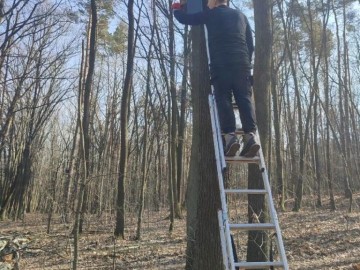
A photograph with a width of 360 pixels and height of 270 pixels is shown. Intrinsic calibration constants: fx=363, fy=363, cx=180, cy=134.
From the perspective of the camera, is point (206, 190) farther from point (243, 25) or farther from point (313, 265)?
point (313, 265)

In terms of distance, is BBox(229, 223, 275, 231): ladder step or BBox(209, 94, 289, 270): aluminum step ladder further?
BBox(229, 223, 275, 231): ladder step

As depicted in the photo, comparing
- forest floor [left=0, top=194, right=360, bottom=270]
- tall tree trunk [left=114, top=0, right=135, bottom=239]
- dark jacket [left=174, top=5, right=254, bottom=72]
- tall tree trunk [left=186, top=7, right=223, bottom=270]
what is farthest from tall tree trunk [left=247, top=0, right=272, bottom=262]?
tall tree trunk [left=114, top=0, right=135, bottom=239]

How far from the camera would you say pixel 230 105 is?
4.16m

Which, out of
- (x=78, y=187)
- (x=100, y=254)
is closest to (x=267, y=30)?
(x=78, y=187)

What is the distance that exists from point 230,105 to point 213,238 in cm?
171

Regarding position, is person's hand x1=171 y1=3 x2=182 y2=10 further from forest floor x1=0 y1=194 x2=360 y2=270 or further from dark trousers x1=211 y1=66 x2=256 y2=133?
forest floor x1=0 y1=194 x2=360 y2=270

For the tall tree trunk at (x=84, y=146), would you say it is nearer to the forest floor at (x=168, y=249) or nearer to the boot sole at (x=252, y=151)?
the forest floor at (x=168, y=249)

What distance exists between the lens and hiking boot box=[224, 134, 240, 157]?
3.86 metres

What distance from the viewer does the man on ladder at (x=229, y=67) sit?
4.09m

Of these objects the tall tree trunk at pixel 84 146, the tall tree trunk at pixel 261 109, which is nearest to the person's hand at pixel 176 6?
the tall tree trunk at pixel 261 109

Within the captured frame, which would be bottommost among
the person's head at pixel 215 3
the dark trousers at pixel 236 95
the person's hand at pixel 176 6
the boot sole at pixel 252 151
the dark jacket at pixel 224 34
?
the boot sole at pixel 252 151

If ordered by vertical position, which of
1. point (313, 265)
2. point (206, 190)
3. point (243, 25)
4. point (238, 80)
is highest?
point (243, 25)

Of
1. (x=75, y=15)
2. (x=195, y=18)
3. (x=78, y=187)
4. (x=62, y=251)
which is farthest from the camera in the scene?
(x=75, y=15)

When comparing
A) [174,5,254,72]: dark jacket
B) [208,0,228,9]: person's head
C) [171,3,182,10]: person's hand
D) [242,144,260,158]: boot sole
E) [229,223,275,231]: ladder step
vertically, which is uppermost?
[171,3,182,10]: person's hand
